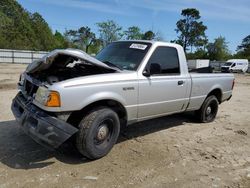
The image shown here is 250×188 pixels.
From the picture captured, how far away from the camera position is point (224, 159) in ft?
16.8

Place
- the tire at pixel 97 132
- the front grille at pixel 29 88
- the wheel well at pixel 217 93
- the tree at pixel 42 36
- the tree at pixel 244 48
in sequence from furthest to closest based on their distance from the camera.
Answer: the tree at pixel 244 48
the tree at pixel 42 36
the wheel well at pixel 217 93
the front grille at pixel 29 88
the tire at pixel 97 132

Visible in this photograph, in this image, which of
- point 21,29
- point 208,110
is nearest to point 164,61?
point 208,110

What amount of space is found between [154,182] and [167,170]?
48cm

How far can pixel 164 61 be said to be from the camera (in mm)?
5910

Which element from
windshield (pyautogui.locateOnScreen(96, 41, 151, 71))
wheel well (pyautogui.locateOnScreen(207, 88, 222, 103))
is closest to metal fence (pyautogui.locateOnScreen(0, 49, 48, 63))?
wheel well (pyautogui.locateOnScreen(207, 88, 222, 103))

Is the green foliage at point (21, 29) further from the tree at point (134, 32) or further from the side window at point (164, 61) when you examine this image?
the side window at point (164, 61)

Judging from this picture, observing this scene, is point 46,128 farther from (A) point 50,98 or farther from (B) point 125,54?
(B) point 125,54

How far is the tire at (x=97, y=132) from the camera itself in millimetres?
4418

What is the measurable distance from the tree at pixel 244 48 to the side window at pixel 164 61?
222 ft

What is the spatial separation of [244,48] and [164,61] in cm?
7460

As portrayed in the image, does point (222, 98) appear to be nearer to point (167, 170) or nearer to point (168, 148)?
point (168, 148)

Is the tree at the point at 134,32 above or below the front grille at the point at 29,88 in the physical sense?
above

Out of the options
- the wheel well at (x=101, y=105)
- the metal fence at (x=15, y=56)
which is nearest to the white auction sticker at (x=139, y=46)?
the wheel well at (x=101, y=105)

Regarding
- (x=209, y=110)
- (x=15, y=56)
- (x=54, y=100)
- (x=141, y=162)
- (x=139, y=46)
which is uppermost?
(x=15, y=56)
